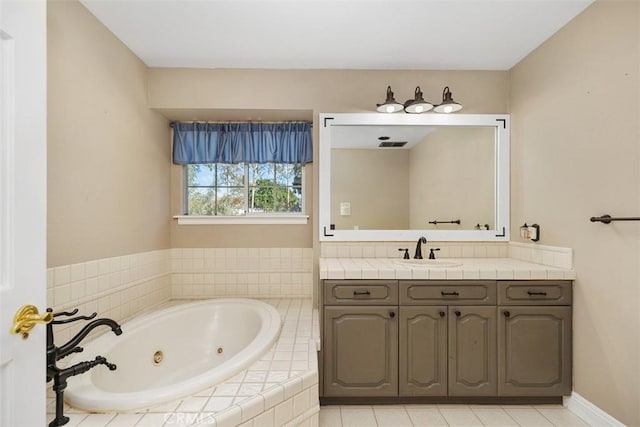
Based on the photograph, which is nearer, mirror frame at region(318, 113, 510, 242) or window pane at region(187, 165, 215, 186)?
mirror frame at region(318, 113, 510, 242)

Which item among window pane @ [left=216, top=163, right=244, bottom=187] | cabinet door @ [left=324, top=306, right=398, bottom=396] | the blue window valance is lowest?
cabinet door @ [left=324, top=306, right=398, bottom=396]

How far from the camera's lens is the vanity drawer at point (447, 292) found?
82.9 inches

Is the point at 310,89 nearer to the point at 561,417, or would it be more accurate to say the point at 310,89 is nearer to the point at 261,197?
the point at 261,197

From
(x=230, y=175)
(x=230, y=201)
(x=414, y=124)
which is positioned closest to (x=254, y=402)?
(x=230, y=201)

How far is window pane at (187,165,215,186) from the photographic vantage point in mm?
3086

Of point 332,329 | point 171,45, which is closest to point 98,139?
point 171,45

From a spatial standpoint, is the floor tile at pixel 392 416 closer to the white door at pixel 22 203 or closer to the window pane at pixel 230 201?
the white door at pixel 22 203

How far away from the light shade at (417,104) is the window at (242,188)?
1.08 meters

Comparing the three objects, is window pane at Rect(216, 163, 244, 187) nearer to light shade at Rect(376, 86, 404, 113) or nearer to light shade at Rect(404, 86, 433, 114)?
light shade at Rect(376, 86, 404, 113)

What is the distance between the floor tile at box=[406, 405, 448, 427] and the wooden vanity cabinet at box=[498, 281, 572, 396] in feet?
1.43

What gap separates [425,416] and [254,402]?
124 centimetres

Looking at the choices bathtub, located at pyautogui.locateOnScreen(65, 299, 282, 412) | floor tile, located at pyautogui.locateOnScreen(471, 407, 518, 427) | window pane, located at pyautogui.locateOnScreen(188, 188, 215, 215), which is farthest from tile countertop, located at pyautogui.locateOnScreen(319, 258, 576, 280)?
window pane, located at pyautogui.locateOnScreen(188, 188, 215, 215)

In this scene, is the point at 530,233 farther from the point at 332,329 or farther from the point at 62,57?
the point at 62,57

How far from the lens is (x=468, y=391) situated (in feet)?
6.88
